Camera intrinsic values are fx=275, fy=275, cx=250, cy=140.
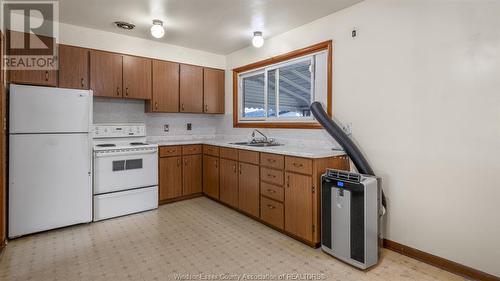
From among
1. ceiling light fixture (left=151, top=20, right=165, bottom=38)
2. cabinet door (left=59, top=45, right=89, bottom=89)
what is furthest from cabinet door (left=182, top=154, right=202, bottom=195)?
ceiling light fixture (left=151, top=20, right=165, bottom=38)

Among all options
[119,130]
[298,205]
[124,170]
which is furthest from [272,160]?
[119,130]

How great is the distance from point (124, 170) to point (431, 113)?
350cm

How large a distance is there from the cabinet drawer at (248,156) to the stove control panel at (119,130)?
65.4 inches

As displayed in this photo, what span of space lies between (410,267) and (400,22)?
216cm

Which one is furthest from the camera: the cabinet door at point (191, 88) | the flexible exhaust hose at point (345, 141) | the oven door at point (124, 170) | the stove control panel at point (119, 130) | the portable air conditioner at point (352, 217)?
the cabinet door at point (191, 88)

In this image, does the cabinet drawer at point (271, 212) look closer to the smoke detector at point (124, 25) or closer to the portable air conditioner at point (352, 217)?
the portable air conditioner at point (352, 217)

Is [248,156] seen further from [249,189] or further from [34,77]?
[34,77]

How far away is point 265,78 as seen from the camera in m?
4.18

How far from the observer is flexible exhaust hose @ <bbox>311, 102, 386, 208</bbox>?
8.66 feet

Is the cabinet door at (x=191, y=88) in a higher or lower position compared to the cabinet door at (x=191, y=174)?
higher

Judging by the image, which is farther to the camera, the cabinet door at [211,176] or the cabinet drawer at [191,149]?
the cabinet drawer at [191,149]

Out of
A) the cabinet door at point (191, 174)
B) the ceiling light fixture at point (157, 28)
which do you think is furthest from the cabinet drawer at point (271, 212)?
the ceiling light fixture at point (157, 28)

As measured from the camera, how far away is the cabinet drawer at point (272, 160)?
298 centimetres

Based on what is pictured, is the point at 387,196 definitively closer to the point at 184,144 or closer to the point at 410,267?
the point at 410,267
